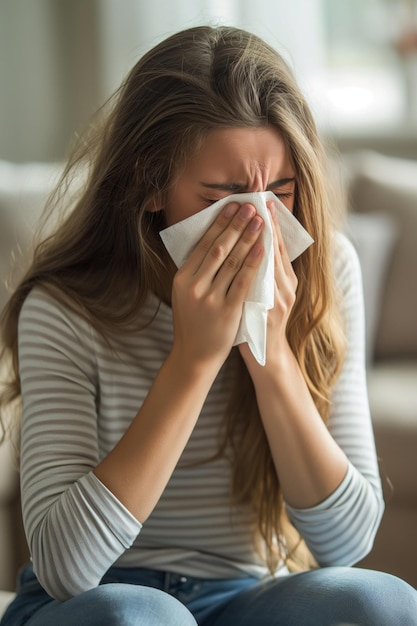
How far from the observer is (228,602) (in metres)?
1.19

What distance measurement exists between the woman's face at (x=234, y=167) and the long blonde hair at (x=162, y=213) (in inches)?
0.5

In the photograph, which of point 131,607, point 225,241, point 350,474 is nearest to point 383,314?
point 350,474

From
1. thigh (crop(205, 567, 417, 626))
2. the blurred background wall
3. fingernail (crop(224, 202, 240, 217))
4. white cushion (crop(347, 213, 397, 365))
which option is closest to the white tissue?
fingernail (crop(224, 202, 240, 217))

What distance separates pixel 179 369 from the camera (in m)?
1.12

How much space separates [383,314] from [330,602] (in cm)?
123

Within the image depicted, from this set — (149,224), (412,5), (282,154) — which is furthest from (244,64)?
(412,5)

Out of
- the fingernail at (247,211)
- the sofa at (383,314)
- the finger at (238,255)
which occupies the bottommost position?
the sofa at (383,314)

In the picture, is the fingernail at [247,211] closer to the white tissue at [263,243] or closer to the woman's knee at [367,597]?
the white tissue at [263,243]

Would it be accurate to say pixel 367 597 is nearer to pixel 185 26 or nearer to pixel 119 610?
pixel 119 610

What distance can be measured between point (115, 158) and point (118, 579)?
1.76 ft

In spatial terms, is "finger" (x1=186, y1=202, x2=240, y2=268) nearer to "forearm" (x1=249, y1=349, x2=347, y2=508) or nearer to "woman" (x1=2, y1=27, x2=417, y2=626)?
"woman" (x1=2, y1=27, x2=417, y2=626)

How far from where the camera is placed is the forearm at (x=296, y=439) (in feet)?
3.85

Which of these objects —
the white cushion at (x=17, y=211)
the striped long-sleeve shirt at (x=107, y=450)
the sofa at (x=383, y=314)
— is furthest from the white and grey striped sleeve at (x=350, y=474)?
the white cushion at (x=17, y=211)

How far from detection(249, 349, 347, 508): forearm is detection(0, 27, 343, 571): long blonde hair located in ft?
0.21
